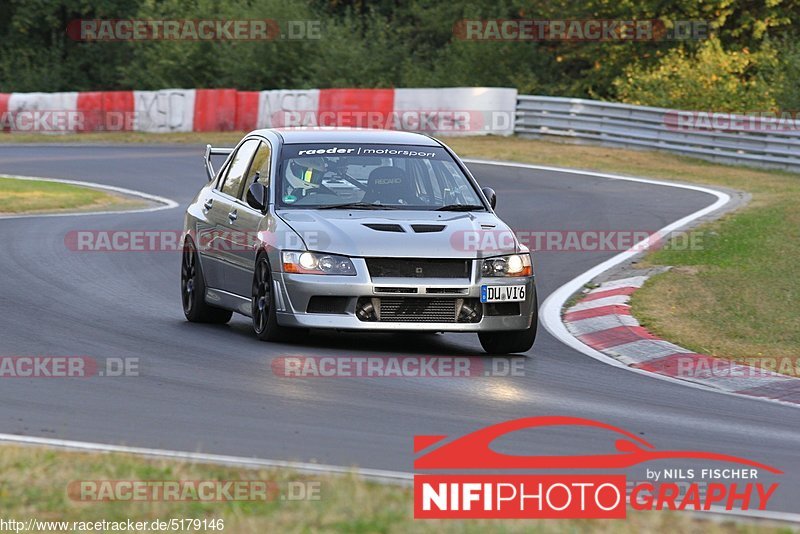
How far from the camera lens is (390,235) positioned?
10.2 meters

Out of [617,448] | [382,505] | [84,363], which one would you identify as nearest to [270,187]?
[84,363]

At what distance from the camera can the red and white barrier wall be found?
1292 inches

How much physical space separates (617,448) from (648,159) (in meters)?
21.8

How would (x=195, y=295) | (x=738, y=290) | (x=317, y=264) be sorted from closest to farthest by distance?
(x=317, y=264) < (x=195, y=295) < (x=738, y=290)

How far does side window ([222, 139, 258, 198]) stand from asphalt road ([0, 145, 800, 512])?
109 centimetres

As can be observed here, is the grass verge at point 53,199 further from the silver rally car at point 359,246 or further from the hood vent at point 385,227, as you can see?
the hood vent at point 385,227

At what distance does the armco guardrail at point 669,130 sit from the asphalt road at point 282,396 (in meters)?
13.5

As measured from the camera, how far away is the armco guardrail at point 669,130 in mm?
27219

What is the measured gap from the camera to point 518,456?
6.91m

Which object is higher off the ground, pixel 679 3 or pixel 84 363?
pixel 679 3

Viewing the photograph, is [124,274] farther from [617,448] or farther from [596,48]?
[596,48]

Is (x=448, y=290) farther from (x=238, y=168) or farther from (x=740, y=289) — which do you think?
(x=740, y=289)

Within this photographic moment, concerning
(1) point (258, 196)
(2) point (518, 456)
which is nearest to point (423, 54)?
(1) point (258, 196)

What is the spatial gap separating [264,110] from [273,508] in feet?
100
